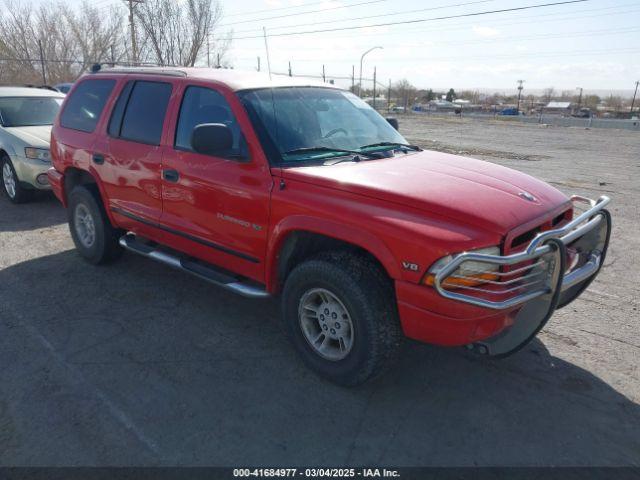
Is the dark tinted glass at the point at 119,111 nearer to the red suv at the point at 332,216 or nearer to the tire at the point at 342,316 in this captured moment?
the red suv at the point at 332,216

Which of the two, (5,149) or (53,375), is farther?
(5,149)

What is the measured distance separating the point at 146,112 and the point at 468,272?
127 inches

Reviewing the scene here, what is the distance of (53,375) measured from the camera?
3434 mm

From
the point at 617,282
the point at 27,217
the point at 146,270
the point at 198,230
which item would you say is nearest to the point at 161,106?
the point at 198,230

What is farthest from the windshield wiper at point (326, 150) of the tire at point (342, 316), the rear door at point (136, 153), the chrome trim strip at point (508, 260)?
the chrome trim strip at point (508, 260)

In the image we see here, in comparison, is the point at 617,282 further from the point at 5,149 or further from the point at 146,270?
the point at 5,149

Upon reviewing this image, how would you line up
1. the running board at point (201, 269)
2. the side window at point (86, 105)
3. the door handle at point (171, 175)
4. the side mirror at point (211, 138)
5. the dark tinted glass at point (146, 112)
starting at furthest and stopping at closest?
the side window at point (86, 105), the dark tinted glass at point (146, 112), the door handle at point (171, 175), the running board at point (201, 269), the side mirror at point (211, 138)

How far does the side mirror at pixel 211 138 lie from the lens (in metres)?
3.40

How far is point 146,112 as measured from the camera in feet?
14.7

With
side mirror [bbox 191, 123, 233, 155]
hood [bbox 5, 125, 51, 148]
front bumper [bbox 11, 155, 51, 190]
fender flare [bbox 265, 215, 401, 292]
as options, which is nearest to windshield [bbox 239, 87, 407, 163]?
side mirror [bbox 191, 123, 233, 155]

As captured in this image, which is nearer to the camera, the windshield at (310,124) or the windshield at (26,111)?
the windshield at (310,124)

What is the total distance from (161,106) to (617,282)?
15.7ft

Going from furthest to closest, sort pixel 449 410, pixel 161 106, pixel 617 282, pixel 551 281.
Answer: pixel 617 282 < pixel 161 106 < pixel 449 410 < pixel 551 281

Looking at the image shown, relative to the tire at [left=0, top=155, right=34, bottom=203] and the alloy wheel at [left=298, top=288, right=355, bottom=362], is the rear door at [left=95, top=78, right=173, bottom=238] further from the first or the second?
the tire at [left=0, top=155, right=34, bottom=203]
